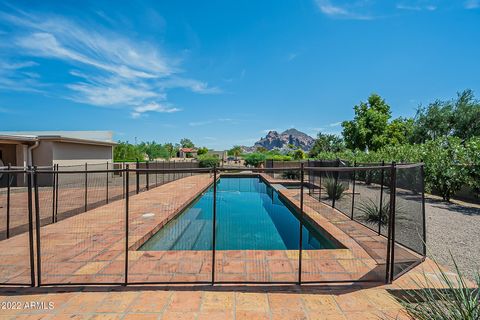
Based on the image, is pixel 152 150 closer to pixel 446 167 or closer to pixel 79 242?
pixel 79 242

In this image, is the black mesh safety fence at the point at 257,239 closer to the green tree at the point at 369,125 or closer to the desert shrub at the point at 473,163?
the desert shrub at the point at 473,163

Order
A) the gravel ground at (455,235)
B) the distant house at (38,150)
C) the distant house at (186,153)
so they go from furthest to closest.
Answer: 1. the distant house at (186,153)
2. the distant house at (38,150)
3. the gravel ground at (455,235)

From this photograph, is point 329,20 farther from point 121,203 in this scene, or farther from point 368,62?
point 121,203

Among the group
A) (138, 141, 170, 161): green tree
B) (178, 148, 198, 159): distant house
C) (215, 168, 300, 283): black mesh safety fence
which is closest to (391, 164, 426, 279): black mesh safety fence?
(215, 168, 300, 283): black mesh safety fence

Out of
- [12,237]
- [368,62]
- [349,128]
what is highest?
[368,62]

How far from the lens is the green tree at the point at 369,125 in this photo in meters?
23.8

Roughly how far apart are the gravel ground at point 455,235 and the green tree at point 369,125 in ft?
53.8

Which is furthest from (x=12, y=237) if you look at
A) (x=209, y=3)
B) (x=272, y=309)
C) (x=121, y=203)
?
(x=209, y=3)

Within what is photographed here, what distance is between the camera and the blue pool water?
16.9 feet

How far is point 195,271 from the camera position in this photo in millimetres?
3514

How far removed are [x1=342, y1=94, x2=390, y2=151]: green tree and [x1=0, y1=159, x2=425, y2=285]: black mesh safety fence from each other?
59.4ft

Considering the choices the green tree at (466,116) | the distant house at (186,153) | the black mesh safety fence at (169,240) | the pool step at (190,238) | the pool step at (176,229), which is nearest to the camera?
the black mesh safety fence at (169,240)

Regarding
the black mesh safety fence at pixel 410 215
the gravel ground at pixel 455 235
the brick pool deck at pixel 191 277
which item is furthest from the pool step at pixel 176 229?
the gravel ground at pixel 455 235

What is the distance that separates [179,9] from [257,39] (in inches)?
163
